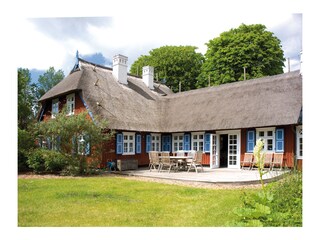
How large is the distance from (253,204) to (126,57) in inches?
587

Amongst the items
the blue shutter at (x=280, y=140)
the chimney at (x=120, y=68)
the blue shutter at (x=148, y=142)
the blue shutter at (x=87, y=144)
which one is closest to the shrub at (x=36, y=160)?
the blue shutter at (x=87, y=144)

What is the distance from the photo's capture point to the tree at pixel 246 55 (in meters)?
24.2

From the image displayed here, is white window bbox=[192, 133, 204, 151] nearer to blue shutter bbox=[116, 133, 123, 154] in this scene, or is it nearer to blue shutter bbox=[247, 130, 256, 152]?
blue shutter bbox=[247, 130, 256, 152]

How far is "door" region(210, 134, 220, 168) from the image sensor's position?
581 inches

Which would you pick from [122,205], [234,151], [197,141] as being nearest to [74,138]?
[122,205]

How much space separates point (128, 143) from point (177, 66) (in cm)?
1709

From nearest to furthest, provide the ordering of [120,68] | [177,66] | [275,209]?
1. [275,209]
2. [120,68]
3. [177,66]

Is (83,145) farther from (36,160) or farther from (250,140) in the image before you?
(250,140)

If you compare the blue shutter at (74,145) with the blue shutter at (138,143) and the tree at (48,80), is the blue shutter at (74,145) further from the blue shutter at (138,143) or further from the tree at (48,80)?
the tree at (48,80)

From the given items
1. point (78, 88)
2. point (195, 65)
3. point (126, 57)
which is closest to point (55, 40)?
point (78, 88)

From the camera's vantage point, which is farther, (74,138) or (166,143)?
(166,143)

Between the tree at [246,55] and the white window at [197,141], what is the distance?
8.94m

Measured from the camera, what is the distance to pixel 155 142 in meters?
17.2

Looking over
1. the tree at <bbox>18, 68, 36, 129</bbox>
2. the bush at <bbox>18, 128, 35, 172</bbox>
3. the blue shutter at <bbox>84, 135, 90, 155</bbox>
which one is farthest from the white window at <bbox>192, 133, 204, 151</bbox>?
the tree at <bbox>18, 68, 36, 129</bbox>
